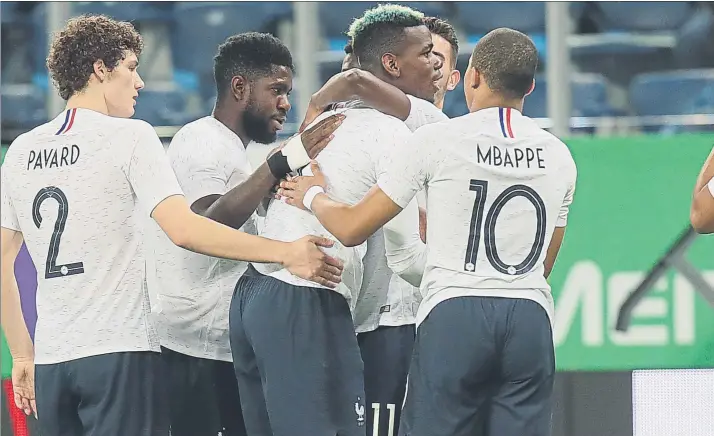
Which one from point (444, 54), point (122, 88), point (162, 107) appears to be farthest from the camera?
point (162, 107)

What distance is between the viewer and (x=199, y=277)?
4016 mm

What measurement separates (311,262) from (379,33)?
956mm

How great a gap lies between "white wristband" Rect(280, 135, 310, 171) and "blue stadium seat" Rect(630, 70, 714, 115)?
459 cm

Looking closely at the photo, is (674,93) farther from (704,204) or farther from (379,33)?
(704,204)

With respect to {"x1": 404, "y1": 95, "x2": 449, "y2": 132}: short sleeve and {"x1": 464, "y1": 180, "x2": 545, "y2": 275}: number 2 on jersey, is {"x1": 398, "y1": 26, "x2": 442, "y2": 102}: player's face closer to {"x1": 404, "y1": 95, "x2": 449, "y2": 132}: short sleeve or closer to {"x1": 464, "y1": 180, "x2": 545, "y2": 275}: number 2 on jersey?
{"x1": 404, "y1": 95, "x2": 449, "y2": 132}: short sleeve

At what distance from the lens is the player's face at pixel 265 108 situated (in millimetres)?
4172

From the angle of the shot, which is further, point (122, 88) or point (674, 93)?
point (674, 93)

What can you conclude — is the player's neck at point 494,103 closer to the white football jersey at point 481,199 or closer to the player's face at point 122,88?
the white football jersey at point 481,199

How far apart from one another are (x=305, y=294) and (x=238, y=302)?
256 mm

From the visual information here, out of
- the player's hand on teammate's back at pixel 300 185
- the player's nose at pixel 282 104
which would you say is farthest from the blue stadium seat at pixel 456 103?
the player's hand on teammate's back at pixel 300 185

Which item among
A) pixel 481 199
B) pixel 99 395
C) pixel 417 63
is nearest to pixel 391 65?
pixel 417 63

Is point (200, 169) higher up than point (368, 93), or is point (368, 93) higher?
point (368, 93)

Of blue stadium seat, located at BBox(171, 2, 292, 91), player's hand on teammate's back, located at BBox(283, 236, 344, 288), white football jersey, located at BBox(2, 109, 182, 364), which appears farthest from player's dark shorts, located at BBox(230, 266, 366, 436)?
blue stadium seat, located at BBox(171, 2, 292, 91)

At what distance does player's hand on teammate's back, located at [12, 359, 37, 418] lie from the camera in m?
3.59
